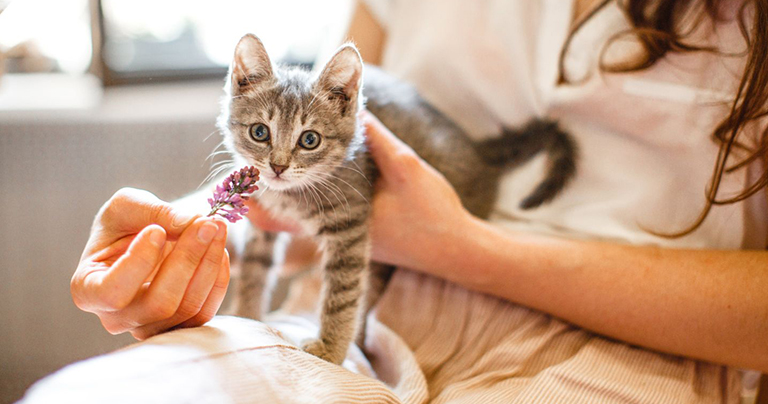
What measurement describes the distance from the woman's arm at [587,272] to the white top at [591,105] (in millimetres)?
105

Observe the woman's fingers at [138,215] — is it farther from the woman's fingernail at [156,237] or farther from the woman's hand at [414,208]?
the woman's hand at [414,208]

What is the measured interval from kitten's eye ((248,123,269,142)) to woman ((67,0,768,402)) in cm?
22

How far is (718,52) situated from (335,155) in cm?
77

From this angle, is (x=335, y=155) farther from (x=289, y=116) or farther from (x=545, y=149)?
(x=545, y=149)

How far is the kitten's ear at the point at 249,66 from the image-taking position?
0.92 metres

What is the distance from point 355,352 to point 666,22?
927 mm

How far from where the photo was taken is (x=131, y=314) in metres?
0.68

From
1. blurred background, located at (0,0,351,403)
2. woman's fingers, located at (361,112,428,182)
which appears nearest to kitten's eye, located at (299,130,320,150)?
woman's fingers, located at (361,112,428,182)

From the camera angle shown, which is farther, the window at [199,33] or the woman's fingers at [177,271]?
the window at [199,33]

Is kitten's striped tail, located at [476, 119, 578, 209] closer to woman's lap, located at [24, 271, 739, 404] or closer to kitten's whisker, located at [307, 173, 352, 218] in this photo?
woman's lap, located at [24, 271, 739, 404]

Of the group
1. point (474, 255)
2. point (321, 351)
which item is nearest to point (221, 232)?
point (321, 351)

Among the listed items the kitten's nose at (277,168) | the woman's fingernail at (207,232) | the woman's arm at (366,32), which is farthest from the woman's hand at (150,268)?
the woman's arm at (366,32)

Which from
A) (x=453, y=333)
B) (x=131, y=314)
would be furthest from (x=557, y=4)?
(x=131, y=314)

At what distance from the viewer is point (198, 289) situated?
0.68 m
